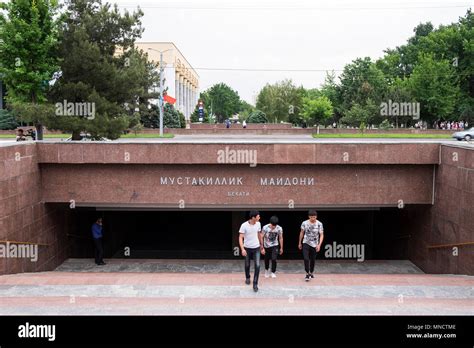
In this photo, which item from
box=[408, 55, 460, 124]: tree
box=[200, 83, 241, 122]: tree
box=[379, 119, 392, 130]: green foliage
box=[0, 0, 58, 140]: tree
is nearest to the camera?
box=[0, 0, 58, 140]: tree

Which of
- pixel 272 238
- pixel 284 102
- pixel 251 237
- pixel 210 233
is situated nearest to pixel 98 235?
pixel 272 238

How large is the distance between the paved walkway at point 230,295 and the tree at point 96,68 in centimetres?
839

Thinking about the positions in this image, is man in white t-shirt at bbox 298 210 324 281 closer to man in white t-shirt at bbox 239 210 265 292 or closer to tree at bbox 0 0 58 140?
man in white t-shirt at bbox 239 210 265 292

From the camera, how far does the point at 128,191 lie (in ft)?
48.4

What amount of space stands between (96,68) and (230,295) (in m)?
12.0

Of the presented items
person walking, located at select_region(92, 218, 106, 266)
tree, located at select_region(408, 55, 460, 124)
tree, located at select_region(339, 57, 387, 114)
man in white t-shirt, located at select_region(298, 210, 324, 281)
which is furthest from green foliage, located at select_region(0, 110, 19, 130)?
man in white t-shirt, located at select_region(298, 210, 324, 281)

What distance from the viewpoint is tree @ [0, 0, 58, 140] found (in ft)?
55.8

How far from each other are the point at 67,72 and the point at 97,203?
597 centimetres

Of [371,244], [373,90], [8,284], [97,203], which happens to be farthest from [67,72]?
[373,90]

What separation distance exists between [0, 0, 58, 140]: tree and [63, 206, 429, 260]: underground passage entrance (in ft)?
14.5

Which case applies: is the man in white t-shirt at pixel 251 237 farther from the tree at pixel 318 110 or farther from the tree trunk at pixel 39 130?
the tree at pixel 318 110

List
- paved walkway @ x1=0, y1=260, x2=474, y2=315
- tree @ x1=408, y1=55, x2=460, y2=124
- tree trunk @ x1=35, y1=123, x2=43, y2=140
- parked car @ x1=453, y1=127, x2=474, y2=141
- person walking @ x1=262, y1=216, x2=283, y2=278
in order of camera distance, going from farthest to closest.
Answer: tree @ x1=408, y1=55, x2=460, y2=124
parked car @ x1=453, y1=127, x2=474, y2=141
tree trunk @ x1=35, y1=123, x2=43, y2=140
person walking @ x1=262, y1=216, x2=283, y2=278
paved walkway @ x1=0, y1=260, x2=474, y2=315

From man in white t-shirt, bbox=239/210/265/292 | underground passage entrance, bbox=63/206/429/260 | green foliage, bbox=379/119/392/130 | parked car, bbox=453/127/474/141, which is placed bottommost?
underground passage entrance, bbox=63/206/429/260

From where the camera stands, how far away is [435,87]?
45.9 m
